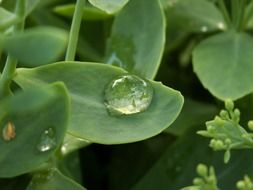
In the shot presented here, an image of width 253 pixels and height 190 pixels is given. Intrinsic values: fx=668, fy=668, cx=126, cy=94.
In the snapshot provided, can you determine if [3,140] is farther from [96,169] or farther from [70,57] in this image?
[96,169]

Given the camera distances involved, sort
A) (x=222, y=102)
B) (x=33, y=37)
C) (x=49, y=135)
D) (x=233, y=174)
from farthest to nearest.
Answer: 1. (x=222, y=102)
2. (x=233, y=174)
3. (x=49, y=135)
4. (x=33, y=37)

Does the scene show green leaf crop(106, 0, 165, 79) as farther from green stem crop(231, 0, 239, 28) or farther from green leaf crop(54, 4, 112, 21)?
green stem crop(231, 0, 239, 28)

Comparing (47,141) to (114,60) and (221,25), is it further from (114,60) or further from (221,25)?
(221,25)

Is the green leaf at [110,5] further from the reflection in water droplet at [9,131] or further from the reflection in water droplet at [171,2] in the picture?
the reflection in water droplet at [171,2]

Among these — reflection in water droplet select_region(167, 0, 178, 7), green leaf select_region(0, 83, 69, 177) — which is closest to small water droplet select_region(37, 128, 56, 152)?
green leaf select_region(0, 83, 69, 177)

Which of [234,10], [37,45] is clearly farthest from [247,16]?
[37,45]

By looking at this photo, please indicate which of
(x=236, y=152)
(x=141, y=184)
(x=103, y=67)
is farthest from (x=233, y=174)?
(x=103, y=67)
